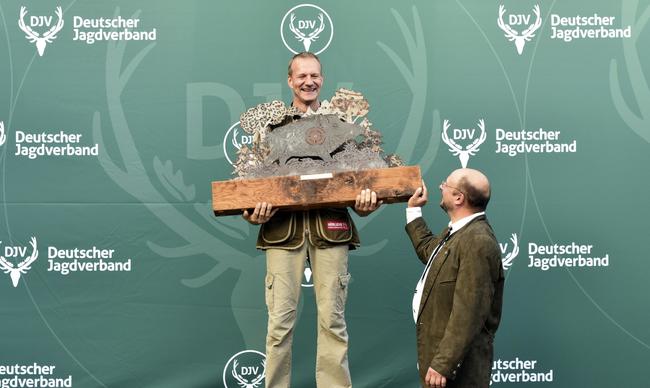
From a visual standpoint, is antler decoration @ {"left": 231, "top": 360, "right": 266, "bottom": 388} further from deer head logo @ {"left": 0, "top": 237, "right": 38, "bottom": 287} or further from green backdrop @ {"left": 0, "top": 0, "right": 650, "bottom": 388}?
deer head logo @ {"left": 0, "top": 237, "right": 38, "bottom": 287}

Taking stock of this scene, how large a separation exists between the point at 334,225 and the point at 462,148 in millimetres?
1250

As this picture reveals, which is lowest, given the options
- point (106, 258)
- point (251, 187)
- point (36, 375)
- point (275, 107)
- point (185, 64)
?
point (36, 375)

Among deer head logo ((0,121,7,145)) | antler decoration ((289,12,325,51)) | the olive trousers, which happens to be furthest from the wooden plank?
deer head logo ((0,121,7,145))

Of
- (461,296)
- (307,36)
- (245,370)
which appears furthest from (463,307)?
(307,36)

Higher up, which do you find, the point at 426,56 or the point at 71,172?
the point at 426,56

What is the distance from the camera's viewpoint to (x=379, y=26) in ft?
16.2

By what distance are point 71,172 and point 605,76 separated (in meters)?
3.13

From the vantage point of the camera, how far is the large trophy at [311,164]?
3.88m

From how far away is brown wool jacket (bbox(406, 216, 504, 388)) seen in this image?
3.28m

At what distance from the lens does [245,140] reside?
4.94 m

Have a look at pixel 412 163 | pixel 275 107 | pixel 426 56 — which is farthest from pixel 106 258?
pixel 426 56

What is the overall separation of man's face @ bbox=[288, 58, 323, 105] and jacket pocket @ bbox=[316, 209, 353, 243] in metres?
0.55

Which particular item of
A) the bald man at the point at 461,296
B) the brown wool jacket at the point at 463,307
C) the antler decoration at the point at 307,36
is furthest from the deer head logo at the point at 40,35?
the brown wool jacket at the point at 463,307

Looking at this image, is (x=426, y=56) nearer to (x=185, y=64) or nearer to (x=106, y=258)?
(x=185, y=64)
